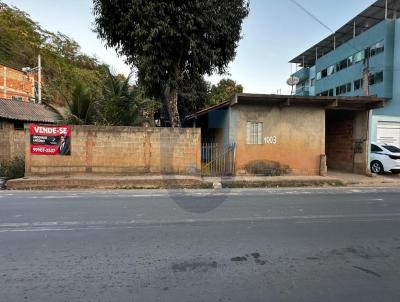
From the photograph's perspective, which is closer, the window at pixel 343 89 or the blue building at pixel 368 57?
the blue building at pixel 368 57

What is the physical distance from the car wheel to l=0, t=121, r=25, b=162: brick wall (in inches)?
746

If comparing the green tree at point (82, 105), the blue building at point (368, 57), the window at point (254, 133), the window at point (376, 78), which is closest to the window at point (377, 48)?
the blue building at point (368, 57)

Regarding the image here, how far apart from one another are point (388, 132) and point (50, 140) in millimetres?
19579

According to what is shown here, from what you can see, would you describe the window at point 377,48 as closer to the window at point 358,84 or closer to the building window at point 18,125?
the window at point 358,84

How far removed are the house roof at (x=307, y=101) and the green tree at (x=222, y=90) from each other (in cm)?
1642

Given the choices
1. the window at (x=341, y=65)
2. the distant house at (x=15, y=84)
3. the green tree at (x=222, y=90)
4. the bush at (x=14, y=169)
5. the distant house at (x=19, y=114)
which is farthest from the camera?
the window at (x=341, y=65)

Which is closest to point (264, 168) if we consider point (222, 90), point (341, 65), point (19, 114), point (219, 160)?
point (219, 160)

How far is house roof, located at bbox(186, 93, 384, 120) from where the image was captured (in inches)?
551

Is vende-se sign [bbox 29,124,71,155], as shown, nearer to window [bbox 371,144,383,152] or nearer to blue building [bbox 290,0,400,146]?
window [bbox 371,144,383,152]

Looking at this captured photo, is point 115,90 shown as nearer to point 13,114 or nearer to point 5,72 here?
point 13,114

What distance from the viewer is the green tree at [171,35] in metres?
13.5

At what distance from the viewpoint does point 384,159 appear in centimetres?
1591

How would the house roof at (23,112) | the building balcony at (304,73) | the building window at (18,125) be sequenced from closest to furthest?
the house roof at (23,112) < the building window at (18,125) < the building balcony at (304,73)

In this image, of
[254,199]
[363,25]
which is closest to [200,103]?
[254,199]
